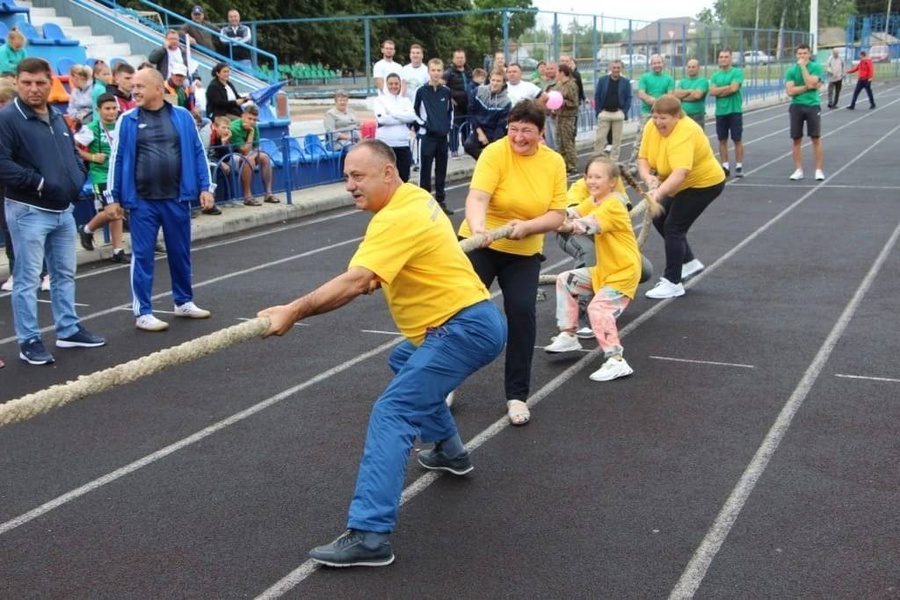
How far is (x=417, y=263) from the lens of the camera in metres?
4.54

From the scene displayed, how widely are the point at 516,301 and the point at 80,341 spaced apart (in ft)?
12.5

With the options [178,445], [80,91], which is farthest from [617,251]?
[80,91]

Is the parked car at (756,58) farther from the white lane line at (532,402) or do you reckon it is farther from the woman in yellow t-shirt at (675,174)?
the woman in yellow t-shirt at (675,174)

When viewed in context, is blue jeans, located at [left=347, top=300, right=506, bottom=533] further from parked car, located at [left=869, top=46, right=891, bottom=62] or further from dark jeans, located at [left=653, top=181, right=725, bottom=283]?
parked car, located at [left=869, top=46, right=891, bottom=62]

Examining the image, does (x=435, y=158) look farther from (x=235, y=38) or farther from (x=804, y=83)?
→ (x=235, y=38)

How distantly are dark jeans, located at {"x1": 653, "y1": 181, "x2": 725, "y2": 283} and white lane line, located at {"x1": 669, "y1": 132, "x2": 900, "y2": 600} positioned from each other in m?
→ 1.47

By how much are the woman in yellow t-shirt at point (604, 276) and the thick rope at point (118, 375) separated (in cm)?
342

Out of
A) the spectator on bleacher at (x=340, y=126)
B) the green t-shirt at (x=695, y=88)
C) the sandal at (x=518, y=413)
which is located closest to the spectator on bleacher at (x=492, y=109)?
the spectator on bleacher at (x=340, y=126)

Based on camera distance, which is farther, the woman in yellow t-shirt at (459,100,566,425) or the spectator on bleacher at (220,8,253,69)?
the spectator on bleacher at (220,8,253,69)

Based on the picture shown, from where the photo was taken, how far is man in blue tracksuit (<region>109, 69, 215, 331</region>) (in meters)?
8.41

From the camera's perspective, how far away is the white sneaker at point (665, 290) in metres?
9.30

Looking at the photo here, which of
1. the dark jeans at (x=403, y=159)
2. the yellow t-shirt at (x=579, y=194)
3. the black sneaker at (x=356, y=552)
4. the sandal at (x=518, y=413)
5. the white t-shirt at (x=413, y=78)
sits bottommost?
the sandal at (x=518, y=413)

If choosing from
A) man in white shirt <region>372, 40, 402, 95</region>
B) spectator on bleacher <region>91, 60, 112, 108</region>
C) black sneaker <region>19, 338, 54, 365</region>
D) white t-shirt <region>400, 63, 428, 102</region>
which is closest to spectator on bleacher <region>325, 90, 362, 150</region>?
man in white shirt <region>372, 40, 402, 95</region>

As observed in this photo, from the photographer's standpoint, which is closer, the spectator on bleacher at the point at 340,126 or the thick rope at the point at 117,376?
the thick rope at the point at 117,376
